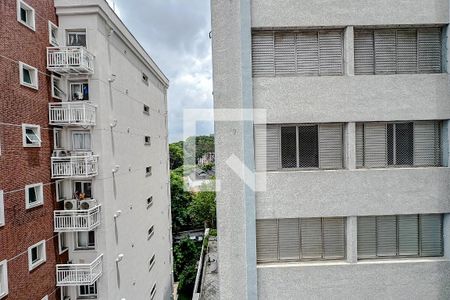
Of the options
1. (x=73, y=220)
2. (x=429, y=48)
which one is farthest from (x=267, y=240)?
(x=73, y=220)

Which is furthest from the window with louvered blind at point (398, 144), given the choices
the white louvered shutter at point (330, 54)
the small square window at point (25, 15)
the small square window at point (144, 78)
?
the small square window at point (144, 78)

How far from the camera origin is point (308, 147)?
4.89 meters

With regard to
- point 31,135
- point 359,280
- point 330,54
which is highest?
point 330,54

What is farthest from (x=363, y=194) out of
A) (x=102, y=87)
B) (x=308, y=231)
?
(x=102, y=87)

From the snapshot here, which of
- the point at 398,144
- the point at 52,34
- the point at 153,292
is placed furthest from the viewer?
the point at 153,292

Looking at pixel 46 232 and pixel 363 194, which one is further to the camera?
pixel 46 232

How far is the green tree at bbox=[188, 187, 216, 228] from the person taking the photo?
26.0 metres

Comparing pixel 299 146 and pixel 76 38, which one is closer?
pixel 299 146

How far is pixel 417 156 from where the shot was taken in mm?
4977

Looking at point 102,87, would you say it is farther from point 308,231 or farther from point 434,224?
point 434,224

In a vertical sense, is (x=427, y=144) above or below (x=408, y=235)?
above

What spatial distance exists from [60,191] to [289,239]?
27.1 ft

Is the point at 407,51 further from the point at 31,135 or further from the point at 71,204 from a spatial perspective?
the point at 71,204

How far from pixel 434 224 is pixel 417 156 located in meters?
1.45
